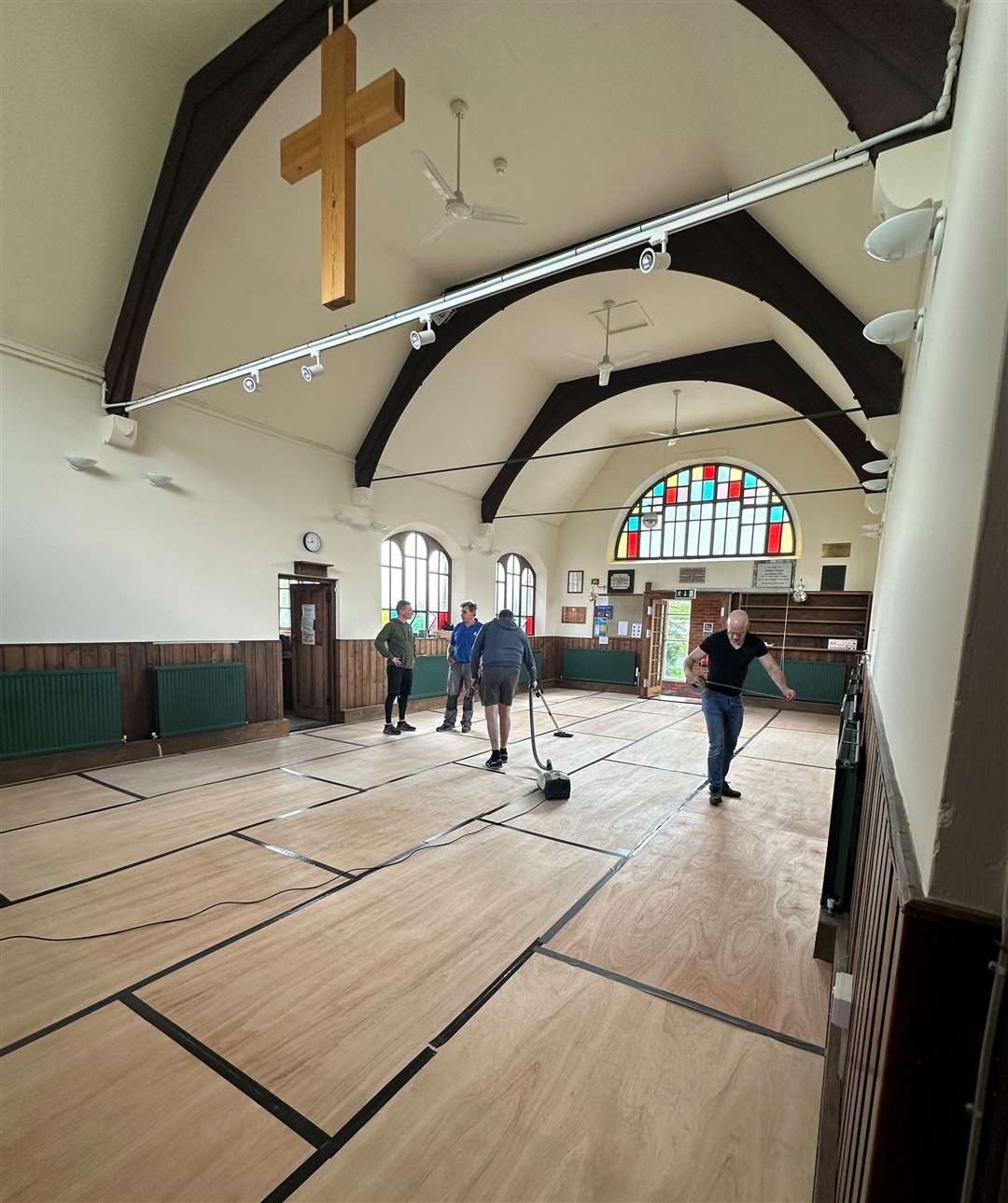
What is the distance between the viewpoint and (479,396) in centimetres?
856

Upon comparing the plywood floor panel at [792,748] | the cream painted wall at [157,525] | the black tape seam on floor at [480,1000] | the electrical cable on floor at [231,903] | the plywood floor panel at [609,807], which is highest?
the cream painted wall at [157,525]

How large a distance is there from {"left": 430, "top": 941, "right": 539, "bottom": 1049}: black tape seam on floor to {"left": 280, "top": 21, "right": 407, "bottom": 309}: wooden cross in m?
3.43

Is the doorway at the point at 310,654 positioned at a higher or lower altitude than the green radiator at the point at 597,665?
higher

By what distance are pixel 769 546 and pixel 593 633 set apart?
4139 mm

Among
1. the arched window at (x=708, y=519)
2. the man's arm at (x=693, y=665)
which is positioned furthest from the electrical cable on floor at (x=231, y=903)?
the arched window at (x=708, y=519)

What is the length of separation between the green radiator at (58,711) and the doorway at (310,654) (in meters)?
2.49

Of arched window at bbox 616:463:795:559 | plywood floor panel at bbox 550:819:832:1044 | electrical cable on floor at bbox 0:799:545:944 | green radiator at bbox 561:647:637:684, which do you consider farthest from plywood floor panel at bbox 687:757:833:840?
green radiator at bbox 561:647:637:684

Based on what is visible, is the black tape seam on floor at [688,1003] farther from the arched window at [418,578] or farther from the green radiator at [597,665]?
the green radiator at [597,665]

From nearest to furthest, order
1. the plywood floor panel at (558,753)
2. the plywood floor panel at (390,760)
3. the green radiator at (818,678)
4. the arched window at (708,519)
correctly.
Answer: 1. the plywood floor panel at (390,760)
2. the plywood floor panel at (558,753)
3. the green radiator at (818,678)
4. the arched window at (708,519)

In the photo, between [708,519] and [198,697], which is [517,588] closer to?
[708,519]

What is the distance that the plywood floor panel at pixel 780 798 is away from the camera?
418 cm

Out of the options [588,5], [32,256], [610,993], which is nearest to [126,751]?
[32,256]

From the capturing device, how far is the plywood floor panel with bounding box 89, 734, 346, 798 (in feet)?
15.9

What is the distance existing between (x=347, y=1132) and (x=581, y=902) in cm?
157
